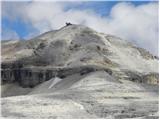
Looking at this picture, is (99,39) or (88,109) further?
(99,39)

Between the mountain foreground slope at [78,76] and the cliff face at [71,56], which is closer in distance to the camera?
the mountain foreground slope at [78,76]

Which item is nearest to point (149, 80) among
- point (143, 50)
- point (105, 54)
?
point (105, 54)

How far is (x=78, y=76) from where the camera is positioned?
92.8 ft

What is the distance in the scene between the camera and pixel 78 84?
2417 centimetres

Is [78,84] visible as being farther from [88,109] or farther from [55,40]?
[55,40]

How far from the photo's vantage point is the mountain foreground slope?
18.2 meters

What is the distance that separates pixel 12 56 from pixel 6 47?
4.69 meters

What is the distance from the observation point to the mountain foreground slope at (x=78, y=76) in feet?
59.9

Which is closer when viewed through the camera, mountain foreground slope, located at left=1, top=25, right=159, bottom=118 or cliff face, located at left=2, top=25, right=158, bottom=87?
mountain foreground slope, located at left=1, top=25, right=159, bottom=118

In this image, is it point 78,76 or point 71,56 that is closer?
point 78,76

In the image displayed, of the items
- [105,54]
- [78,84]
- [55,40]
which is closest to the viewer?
[78,84]

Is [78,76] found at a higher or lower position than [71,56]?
lower

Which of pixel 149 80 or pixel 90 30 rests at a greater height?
pixel 90 30

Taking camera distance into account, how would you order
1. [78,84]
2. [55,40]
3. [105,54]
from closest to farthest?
1. [78,84]
2. [105,54]
3. [55,40]
